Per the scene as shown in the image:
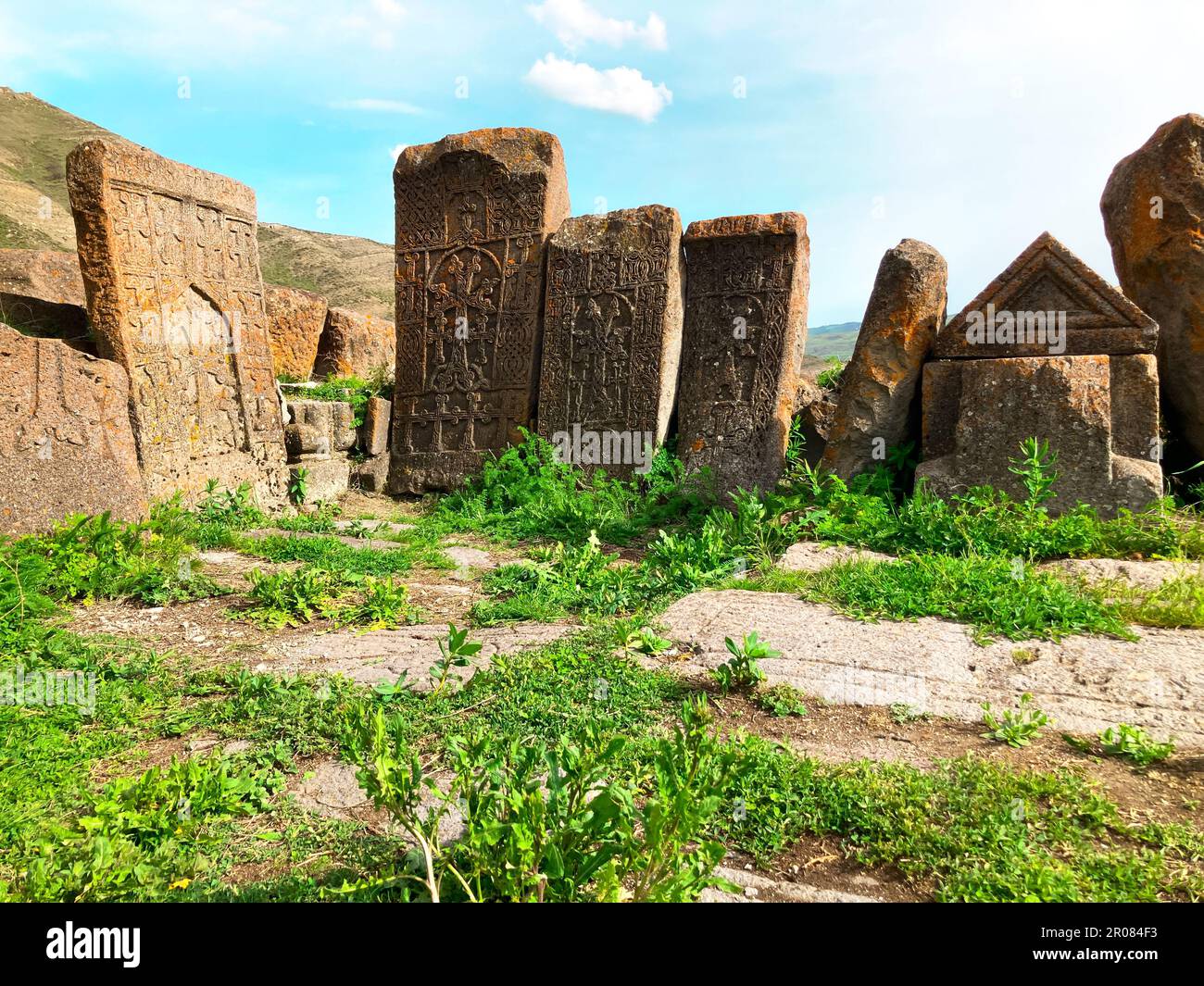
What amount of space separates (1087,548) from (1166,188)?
245 centimetres

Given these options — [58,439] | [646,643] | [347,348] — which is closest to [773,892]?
[646,643]

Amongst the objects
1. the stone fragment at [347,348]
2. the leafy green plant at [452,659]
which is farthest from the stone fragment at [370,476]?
the leafy green plant at [452,659]

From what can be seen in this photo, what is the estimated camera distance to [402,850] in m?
1.93

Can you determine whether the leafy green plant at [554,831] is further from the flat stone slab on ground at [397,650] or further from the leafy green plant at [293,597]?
the leafy green plant at [293,597]

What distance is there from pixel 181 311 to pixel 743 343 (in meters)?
4.01

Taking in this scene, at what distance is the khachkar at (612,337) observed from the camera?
20.4ft

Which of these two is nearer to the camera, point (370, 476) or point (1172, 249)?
point (1172, 249)

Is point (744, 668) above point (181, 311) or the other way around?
the other way around

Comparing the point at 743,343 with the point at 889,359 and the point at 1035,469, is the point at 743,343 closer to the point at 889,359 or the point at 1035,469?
the point at 889,359

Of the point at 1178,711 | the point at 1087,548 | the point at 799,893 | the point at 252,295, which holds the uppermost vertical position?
the point at 252,295

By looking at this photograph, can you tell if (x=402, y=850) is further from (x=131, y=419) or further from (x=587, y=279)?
(x=587, y=279)

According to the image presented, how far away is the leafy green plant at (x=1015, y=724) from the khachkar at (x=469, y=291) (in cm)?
470

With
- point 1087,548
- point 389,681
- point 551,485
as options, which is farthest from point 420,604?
point 1087,548

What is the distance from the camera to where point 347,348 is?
909 cm
